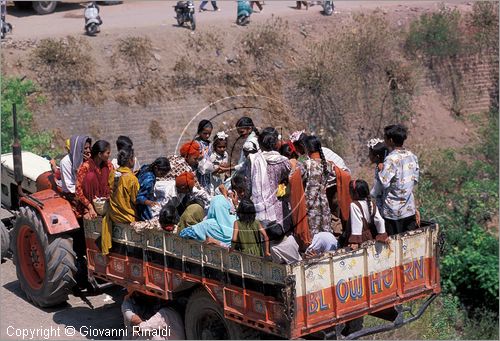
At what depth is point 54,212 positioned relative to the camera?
10.7 meters

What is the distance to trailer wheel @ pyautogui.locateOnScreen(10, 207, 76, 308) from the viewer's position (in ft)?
35.0

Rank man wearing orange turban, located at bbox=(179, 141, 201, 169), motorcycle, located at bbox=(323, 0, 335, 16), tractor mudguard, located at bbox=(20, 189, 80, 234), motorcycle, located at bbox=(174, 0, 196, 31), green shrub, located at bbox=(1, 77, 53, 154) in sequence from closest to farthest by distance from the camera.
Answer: man wearing orange turban, located at bbox=(179, 141, 201, 169)
tractor mudguard, located at bbox=(20, 189, 80, 234)
green shrub, located at bbox=(1, 77, 53, 154)
motorcycle, located at bbox=(174, 0, 196, 31)
motorcycle, located at bbox=(323, 0, 335, 16)

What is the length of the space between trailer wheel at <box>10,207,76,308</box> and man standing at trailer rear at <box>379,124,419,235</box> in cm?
342

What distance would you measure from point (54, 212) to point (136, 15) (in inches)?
615

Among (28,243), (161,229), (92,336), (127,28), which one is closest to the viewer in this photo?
(161,229)

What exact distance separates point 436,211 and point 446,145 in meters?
6.81

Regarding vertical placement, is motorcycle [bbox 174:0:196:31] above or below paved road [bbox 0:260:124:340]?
above

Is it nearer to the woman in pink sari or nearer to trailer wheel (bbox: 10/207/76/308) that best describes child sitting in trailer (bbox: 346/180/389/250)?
the woman in pink sari

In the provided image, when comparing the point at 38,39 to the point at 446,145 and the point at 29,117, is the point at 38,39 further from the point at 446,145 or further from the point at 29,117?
the point at 446,145

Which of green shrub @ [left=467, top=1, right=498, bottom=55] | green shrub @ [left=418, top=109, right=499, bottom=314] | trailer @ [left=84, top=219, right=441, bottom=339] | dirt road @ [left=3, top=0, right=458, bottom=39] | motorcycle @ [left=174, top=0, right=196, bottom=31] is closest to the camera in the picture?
trailer @ [left=84, top=219, right=441, bottom=339]

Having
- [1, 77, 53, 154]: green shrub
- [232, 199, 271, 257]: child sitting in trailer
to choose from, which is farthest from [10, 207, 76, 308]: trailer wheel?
[1, 77, 53, 154]: green shrub

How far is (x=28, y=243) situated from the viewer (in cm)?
1127

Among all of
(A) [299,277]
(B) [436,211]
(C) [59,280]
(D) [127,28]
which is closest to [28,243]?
(C) [59,280]

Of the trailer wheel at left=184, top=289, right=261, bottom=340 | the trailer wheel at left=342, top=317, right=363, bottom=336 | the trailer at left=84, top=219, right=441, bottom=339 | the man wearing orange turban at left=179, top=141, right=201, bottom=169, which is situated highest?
the man wearing orange turban at left=179, top=141, right=201, bottom=169
